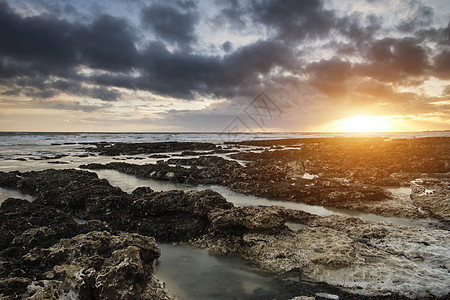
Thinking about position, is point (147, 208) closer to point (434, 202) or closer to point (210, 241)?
point (210, 241)

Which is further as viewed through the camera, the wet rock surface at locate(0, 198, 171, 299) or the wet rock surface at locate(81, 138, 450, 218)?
the wet rock surface at locate(81, 138, 450, 218)

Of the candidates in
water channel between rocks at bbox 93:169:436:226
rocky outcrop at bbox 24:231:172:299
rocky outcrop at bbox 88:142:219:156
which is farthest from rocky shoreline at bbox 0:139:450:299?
rocky outcrop at bbox 88:142:219:156

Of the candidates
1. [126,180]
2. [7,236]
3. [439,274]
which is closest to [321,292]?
[439,274]

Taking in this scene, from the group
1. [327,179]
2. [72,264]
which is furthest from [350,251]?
[327,179]

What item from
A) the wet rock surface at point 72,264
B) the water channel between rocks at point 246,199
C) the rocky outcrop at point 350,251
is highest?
the wet rock surface at point 72,264

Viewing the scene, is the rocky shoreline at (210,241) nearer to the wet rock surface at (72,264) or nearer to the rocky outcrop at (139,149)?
the wet rock surface at (72,264)

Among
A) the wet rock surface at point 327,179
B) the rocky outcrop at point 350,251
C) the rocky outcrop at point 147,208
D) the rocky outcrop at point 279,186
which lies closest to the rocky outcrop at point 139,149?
the wet rock surface at point 327,179

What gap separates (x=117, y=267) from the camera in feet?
13.8

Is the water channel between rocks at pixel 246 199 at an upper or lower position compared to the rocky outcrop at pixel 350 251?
lower

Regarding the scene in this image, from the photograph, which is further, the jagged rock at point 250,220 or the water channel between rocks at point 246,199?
the water channel between rocks at point 246,199

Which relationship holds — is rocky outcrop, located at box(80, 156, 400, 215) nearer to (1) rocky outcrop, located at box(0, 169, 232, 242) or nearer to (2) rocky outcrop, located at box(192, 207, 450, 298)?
(2) rocky outcrop, located at box(192, 207, 450, 298)

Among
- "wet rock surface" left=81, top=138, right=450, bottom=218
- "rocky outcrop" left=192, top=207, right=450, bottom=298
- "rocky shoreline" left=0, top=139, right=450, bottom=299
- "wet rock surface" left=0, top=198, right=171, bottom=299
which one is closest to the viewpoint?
"wet rock surface" left=0, top=198, right=171, bottom=299

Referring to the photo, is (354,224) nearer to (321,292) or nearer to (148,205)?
(321,292)

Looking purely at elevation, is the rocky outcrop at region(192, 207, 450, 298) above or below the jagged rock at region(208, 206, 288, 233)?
below
